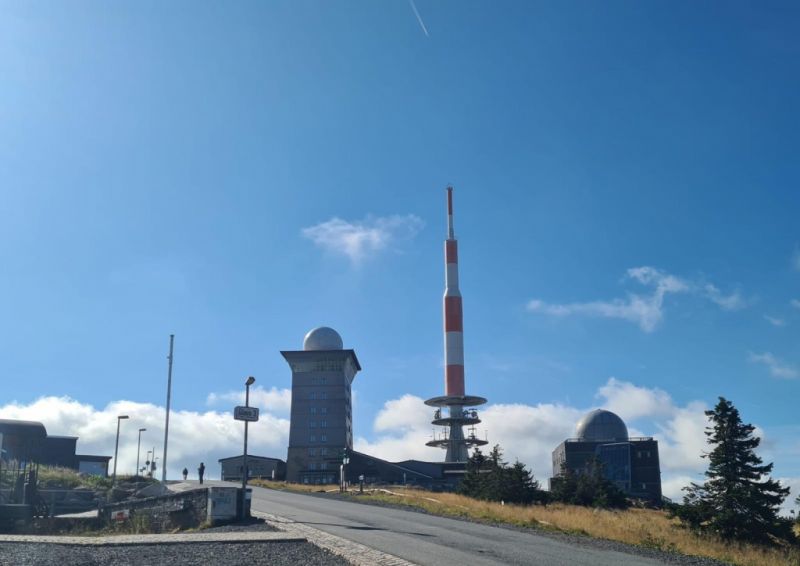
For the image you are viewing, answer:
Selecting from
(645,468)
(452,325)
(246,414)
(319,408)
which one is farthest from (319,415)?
(246,414)

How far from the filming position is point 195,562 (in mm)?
15211

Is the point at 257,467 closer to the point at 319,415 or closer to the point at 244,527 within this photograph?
the point at 319,415

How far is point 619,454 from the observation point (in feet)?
268

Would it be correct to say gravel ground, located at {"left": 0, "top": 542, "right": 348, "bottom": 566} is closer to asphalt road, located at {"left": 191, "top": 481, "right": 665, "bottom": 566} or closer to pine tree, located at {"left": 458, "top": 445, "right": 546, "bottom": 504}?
asphalt road, located at {"left": 191, "top": 481, "right": 665, "bottom": 566}

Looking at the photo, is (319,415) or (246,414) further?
A: (319,415)

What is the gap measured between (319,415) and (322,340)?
30.9 feet

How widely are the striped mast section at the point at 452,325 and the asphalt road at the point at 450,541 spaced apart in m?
52.1

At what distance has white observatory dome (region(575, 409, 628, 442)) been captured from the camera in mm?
85875

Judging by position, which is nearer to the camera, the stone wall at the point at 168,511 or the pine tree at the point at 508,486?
the stone wall at the point at 168,511

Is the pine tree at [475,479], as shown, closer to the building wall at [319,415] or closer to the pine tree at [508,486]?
the pine tree at [508,486]

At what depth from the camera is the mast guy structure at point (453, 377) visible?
80.4 m

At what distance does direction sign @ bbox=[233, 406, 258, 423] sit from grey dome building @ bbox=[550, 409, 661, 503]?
58878 mm

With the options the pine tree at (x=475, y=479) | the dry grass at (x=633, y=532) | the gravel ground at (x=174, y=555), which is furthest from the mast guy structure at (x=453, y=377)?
the gravel ground at (x=174, y=555)

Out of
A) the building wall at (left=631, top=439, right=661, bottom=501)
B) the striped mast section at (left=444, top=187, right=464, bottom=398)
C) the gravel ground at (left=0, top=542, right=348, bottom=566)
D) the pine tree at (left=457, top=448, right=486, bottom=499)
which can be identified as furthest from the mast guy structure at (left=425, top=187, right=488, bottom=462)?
the gravel ground at (left=0, top=542, right=348, bottom=566)
